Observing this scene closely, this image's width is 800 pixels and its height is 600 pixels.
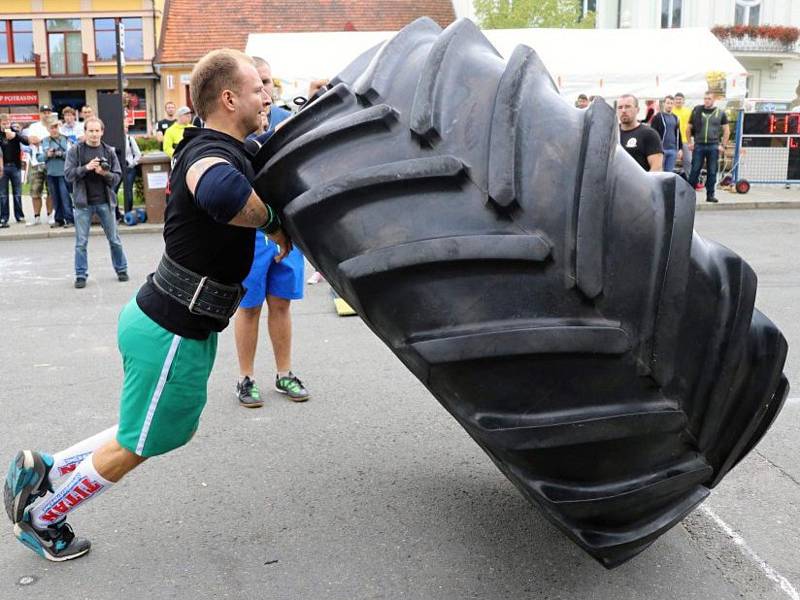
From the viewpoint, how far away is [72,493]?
2928 mm

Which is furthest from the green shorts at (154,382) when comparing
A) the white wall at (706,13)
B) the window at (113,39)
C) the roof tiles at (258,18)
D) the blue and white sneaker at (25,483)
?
the window at (113,39)

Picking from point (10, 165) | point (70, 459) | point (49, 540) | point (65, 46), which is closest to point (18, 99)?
point (65, 46)

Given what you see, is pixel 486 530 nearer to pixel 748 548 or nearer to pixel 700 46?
pixel 748 548

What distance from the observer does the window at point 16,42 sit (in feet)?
156

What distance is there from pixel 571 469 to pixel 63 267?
8980 mm

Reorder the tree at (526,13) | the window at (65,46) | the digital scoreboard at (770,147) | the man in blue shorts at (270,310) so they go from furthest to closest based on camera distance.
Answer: the window at (65,46), the tree at (526,13), the digital scoreboard at (770,147), the man in blue shorts at (270,310)

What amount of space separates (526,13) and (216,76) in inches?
1207

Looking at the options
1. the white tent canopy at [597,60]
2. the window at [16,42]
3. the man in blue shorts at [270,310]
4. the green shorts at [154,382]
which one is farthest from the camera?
the window at [16,42]

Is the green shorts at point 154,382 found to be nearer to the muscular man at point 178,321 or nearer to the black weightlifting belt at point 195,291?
the muscular man at point 178,321

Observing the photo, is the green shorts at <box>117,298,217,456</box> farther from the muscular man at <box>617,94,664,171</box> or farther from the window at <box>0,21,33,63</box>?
the window at <box>0,21,33,63</box>

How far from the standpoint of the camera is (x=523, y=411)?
2.19 meters

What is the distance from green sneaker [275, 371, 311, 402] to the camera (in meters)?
4.80

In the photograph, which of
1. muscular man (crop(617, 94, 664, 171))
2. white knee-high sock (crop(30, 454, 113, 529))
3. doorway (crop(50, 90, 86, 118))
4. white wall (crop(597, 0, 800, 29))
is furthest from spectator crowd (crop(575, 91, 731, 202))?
doorway (crop(50, 90, 86, 118))

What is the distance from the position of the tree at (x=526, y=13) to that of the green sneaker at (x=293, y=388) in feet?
94.7
